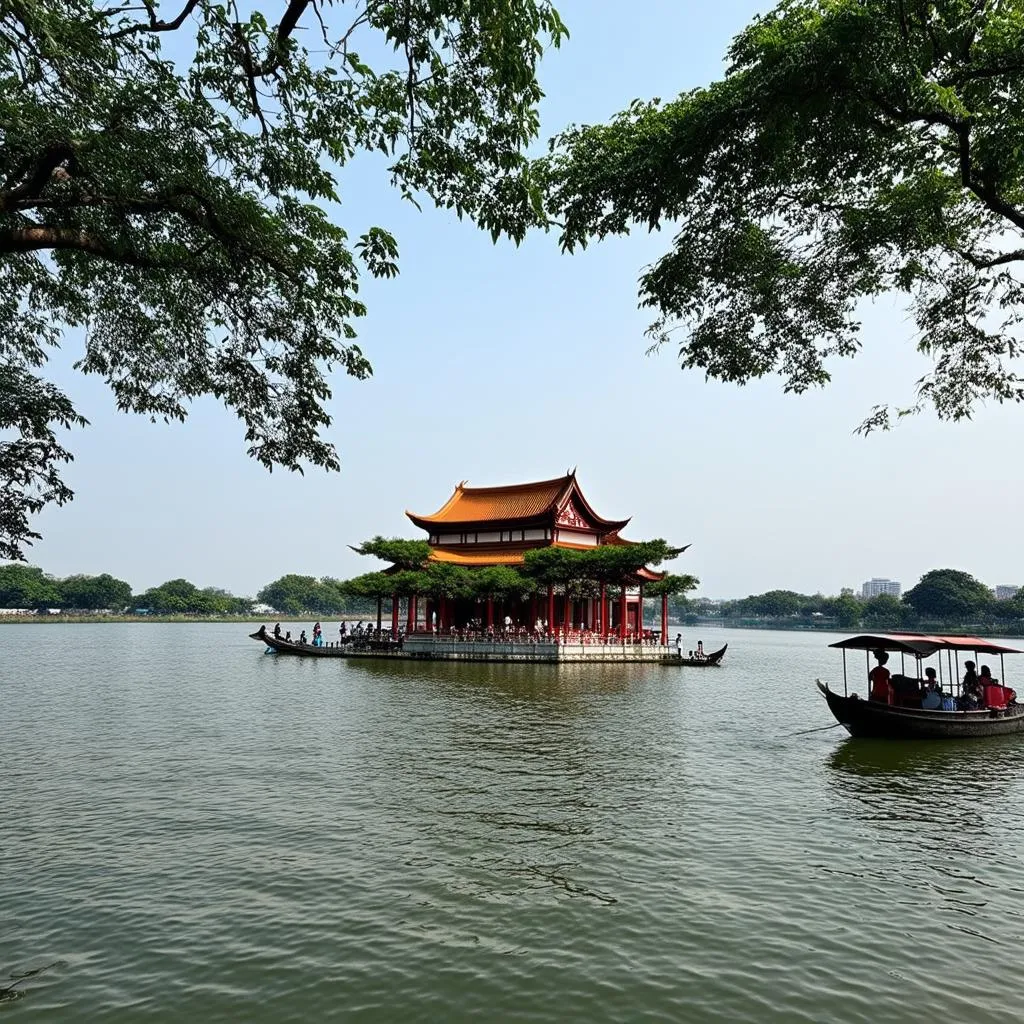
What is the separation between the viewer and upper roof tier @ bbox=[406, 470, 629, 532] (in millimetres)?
41969

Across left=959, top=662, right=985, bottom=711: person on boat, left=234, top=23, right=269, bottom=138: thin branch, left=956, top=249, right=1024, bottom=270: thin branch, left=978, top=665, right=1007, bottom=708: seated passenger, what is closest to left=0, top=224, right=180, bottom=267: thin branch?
left=234, top=23, right=269, bottom=138: thin branch

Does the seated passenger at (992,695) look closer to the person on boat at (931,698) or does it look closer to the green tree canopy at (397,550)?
the person on boat at (931,698)

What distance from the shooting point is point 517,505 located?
4466 centimetres

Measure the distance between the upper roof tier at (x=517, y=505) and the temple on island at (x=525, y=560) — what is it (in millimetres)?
63

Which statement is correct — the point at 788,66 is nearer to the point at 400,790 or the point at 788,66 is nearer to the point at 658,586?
the point at 400,790

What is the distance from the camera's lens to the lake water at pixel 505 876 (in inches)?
234

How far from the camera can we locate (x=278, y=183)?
22.1 ft

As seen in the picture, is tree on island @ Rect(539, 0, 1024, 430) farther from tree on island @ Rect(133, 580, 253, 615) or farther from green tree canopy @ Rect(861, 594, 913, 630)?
tree on island @ Rect(133, 580, 253, 615)

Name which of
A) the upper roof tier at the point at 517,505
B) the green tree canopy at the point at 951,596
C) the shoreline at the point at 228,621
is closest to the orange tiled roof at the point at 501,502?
the upper roof tier at the point at 517,505

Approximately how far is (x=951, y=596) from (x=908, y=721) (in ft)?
346

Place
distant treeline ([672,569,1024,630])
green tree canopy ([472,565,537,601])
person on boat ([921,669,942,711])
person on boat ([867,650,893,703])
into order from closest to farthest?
person on boat ([921,669,942,711]), person on boat ([867,650,893,703]), green tree canopy ([472,565,537,601]), distant treeline ([672,569,1024,630])

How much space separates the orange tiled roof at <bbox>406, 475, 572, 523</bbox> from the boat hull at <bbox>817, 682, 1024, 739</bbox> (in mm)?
24766

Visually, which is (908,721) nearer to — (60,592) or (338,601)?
(60,592)

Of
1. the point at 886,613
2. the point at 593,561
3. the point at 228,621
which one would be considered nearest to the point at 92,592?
the point at 228,621
